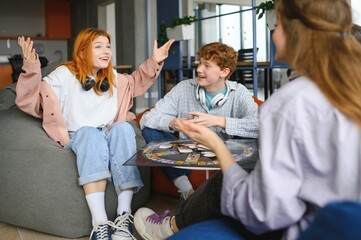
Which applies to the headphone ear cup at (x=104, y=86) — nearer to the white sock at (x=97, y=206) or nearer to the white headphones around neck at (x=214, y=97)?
the white headphones around neck at (x=214, y=97)

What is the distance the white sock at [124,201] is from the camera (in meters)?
2.27

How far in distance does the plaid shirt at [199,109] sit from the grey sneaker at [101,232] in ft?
2.33

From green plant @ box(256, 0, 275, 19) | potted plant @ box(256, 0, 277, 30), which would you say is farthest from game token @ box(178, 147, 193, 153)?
green plant @ box(256, 0, 275, 19)

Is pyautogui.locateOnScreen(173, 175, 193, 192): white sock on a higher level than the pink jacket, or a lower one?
lower

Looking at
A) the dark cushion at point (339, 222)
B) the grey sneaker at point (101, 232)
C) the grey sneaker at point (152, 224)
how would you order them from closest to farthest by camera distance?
1. the dark cushion at point (339, 222)
2. the grey sneaker at point (152, 224)
3. the grey sneaker at point (101, 232)

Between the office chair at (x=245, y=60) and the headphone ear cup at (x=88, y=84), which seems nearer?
the headphone ear cup at (x=88, y=84)

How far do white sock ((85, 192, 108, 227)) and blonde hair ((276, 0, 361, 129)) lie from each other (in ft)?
4.66

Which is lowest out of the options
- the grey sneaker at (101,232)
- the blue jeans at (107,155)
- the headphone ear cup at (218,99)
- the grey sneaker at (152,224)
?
the grey sneaker at (101,232)

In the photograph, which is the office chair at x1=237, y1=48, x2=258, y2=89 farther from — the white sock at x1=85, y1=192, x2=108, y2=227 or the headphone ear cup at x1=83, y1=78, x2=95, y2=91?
the white sock at x1=85, y1=192, x2=108, y2=227

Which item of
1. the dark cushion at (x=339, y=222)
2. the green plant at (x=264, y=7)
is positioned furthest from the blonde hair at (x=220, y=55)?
the dark cushion at (x=339, y=222)

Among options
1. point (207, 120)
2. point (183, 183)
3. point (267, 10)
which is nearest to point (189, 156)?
point (207, 120)

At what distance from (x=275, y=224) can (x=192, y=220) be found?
57cm

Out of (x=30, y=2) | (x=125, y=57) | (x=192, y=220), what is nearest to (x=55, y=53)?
(x=30, y=2)

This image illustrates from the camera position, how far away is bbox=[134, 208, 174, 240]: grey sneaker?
189 centimetres
